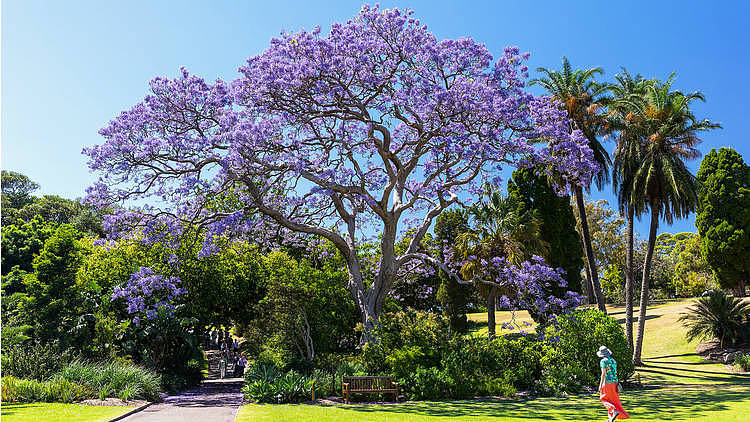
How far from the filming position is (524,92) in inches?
648

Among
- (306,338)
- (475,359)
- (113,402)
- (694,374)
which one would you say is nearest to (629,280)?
(694,374)

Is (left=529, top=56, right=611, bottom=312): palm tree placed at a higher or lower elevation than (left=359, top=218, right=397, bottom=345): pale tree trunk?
higher

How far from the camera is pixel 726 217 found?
29625mm

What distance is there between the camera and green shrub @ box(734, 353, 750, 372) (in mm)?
21938

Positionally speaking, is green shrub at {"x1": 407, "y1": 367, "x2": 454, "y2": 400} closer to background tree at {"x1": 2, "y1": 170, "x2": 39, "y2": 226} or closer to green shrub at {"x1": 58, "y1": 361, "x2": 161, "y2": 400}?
green shrub at {"x1": 58, "y1": 361, "x2": 161, "y2": 400}

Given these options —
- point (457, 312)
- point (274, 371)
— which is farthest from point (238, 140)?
point (457, 312)

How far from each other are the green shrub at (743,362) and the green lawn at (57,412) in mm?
23820

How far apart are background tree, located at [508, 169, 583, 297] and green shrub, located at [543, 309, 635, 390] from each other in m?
9.51

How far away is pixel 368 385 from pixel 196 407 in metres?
4.78

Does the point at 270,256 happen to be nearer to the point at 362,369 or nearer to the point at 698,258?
the point at 362,369

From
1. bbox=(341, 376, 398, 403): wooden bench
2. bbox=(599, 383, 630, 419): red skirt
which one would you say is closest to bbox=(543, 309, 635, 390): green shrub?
bbox=(341, 376, 398, 403): wooden bench

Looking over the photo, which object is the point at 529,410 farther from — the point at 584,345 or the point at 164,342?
the point at 164,342

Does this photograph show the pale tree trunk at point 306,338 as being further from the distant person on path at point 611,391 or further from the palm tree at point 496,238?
the distant person on path at point 611,391

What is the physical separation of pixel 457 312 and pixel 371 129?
16.1 meters
